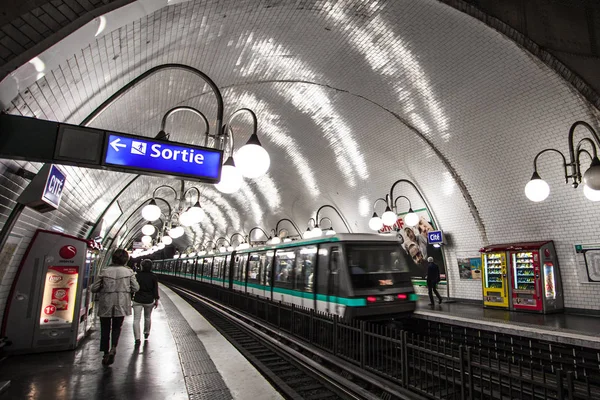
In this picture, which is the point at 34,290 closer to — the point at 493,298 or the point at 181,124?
the point at 181,124


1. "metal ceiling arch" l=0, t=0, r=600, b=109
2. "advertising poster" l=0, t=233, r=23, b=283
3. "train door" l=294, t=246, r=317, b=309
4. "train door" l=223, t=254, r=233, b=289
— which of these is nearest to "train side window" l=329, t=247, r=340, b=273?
"train door" l=294, t=246, r=317, b=309

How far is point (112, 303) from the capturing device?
6.01 metres

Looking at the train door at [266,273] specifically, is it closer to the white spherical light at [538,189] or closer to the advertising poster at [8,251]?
the advertising poster at [8,251]

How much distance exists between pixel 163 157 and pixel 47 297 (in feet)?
15.9

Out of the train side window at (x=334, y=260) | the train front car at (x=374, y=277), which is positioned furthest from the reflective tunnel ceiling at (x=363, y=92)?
the train side window at (x=334, y=260)

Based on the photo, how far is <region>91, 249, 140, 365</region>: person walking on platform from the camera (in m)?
5.91

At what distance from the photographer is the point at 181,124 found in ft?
41.0

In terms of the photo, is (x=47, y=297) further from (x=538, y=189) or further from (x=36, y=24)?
(x=538, y=189)

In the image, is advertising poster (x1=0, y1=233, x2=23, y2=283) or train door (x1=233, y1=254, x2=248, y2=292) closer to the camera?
advertising poster (x1=0, y1=233, x2=23, y2=283)

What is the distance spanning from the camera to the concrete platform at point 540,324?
23.4 ft

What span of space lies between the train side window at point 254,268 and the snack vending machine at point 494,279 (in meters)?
8.73

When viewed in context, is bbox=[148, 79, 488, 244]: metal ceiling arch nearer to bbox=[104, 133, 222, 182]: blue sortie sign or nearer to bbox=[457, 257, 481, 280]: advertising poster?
bbox=[457, 257, 481, 280]: advertising poster

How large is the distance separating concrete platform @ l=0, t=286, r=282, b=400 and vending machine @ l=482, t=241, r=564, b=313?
9.38 metres

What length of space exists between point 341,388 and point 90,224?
1012 cm
